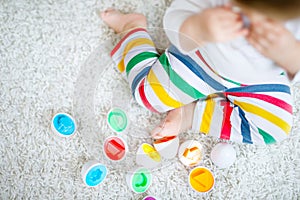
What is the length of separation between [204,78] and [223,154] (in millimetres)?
210

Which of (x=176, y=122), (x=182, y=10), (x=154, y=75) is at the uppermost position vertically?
(x=182, y=10)

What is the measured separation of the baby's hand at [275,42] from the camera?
33 cm

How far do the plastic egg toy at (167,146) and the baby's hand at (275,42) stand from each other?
382 millimetres

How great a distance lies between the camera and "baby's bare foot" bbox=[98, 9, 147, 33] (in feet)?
2.58

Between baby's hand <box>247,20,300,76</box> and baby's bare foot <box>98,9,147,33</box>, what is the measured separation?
1.38 feet

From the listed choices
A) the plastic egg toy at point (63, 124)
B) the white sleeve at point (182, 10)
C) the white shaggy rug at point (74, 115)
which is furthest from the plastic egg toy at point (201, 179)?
the white sleeve at point (182, 10)

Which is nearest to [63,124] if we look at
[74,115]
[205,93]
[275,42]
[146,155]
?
[74,115]

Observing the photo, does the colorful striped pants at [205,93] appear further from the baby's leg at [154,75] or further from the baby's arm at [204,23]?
the baby's arm at [204,23]

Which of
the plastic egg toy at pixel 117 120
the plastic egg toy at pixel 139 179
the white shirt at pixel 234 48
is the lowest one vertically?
the plastic egg toy at pixel 139 179

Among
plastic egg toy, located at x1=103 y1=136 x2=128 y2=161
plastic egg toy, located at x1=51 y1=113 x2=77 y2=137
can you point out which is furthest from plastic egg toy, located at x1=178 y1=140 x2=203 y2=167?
plastic egg toy, located at x1=51 y1=113 x2=77 y2=137

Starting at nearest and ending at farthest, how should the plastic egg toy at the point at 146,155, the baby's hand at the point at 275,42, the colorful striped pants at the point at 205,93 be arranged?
1. the baby's hand at the point at 275,42
2. the colorful striped pants at the point at 205,93
3. the plastic egg toy at the point at 146,155

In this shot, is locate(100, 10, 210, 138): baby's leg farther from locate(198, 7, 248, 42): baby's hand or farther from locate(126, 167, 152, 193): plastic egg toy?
locate(198, 7, 248, 42): baby's hand

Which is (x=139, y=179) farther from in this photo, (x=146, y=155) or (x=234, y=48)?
(x=234, y=48)

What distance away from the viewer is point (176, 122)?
0.76 metres
